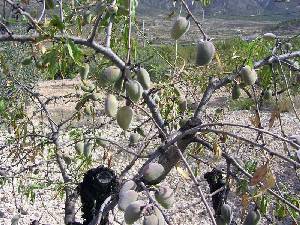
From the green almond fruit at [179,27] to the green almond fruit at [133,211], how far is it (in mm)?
545

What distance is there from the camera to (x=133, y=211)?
108 cm

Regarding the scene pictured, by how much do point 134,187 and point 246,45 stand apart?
147 cm

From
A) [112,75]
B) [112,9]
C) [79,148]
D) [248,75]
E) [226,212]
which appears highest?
[112,9]

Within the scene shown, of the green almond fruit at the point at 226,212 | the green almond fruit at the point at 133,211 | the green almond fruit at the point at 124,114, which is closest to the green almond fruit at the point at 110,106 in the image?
the green almond fruit at the point at 124,114

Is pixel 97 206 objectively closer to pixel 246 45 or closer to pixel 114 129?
pixel 246 45

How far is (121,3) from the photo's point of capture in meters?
1.59

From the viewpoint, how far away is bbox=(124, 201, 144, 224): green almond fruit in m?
1.07

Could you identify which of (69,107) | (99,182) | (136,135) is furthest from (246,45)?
(69,107)

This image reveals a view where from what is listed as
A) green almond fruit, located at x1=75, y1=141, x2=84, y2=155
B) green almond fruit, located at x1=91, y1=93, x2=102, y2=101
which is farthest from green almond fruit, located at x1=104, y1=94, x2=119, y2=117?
green almond fruit, located at x1=75, y1=141, x2=84, y2=155

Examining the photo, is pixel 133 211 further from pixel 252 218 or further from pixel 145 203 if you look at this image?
pixel 252 218

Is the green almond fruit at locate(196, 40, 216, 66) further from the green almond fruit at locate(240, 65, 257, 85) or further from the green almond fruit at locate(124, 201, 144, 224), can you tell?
the green almond fruit at locate(124, 201, 144, 224)

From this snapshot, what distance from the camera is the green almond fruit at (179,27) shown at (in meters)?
1.45

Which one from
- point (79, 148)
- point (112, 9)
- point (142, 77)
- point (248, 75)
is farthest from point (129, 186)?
point (79, 148)

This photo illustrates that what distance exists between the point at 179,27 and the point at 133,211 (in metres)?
0.58
